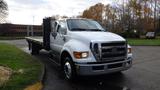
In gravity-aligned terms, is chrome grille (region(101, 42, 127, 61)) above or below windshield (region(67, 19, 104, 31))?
below

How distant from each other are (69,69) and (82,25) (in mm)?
2059

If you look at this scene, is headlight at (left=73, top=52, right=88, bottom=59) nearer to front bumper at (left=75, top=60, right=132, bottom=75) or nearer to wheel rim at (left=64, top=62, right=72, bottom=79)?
front bumper at (left=75, top=60, right=132, bottom=75)

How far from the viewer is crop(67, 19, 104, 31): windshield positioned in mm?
10562

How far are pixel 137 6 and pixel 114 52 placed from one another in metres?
62.2

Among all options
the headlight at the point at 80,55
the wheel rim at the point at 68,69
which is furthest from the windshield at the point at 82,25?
the headlight at the point at 80,55

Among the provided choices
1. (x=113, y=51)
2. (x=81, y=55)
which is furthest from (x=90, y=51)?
(x=113, y=51)

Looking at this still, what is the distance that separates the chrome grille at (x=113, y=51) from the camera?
29.1 feet

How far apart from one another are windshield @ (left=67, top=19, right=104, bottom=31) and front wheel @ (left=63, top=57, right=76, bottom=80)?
133 centimetres

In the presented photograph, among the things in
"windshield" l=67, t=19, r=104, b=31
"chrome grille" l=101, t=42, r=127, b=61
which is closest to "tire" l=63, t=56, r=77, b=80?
"chrome grille" l=101, t=42, r=127, b=61

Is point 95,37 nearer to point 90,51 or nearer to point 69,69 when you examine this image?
point 90,51

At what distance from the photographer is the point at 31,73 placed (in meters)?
10.4

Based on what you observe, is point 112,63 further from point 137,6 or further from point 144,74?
point 137,6

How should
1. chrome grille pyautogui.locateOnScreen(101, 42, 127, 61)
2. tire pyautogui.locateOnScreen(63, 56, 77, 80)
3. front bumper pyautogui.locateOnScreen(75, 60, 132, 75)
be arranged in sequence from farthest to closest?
tire pyautogui.locateOnScreen(63, 56, 77, 80), chrome grille pyautogui.locateOnScreen(101, 42, 127, 61), front bumper pyautogui.locateOnScreen(75, 60, 132, 75)

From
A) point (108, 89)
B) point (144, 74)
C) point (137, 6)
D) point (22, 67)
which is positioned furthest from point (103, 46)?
point (137, 6)
